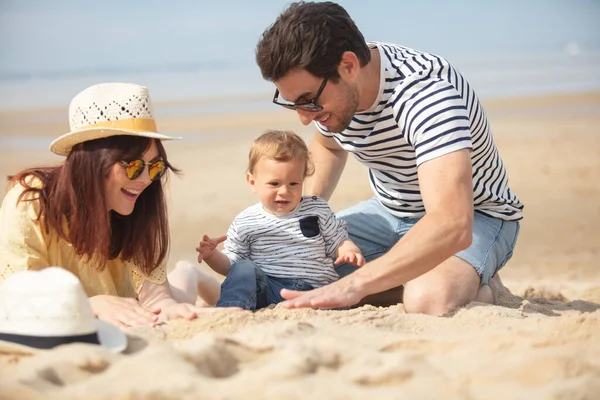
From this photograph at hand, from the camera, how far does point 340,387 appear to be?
93.9 inches

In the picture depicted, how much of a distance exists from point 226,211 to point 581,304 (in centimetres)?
453

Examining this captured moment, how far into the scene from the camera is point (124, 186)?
3467 millimetres

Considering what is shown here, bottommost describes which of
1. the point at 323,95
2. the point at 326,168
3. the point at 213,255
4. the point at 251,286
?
the point at 251,286

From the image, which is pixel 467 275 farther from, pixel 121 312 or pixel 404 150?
pixel 121 312

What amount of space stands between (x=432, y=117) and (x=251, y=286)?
3.87ft

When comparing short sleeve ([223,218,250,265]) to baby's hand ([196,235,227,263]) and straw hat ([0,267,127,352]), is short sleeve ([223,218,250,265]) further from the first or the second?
straw hat ([0,267,127,352])

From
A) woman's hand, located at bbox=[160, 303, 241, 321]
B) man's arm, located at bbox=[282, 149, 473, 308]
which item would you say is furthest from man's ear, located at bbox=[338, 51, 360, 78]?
woman's hand, located at bbox=[160, 303, 241, 321]

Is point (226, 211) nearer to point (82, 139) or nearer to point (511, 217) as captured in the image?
point (511, 217)

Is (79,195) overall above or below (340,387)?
above

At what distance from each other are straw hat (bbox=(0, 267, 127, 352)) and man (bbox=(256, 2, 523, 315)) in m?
0.97

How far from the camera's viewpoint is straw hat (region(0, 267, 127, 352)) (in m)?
2.67

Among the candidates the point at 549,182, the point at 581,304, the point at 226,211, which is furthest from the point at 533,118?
the point at 581,304

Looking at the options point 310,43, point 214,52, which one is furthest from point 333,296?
point 214,52

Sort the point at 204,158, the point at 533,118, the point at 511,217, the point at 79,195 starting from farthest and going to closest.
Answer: the point at 533,118, the point at 204,158, the point at 511,217, the point at 79,195
